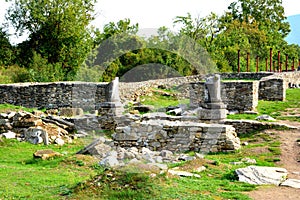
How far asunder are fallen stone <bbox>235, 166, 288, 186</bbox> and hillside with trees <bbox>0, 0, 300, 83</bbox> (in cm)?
1205

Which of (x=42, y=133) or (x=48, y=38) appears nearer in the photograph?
(x=42, y=133)

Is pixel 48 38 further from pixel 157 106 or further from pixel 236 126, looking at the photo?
pixel 236 126

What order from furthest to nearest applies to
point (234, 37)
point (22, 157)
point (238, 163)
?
1. point (234, 37)
2. point (22, 157)
3. point (238, 163)

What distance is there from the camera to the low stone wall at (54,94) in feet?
63.2

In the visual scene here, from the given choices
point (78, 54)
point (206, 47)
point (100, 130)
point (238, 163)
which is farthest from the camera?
point (206, 47)

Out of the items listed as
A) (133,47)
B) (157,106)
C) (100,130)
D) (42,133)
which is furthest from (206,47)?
(42,133)

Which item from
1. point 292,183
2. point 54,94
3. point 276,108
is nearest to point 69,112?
point 54,94

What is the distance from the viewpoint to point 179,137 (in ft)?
36.1

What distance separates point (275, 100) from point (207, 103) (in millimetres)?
8037

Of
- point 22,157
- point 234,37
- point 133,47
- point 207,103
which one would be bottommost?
point 22,157

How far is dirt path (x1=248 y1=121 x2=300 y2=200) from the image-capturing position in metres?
6.87

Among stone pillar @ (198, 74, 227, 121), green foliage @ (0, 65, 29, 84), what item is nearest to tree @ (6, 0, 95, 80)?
green foliage @ (0, 65, 29, 84)

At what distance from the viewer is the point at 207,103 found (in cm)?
1302

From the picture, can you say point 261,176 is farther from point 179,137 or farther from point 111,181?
point 179,137
